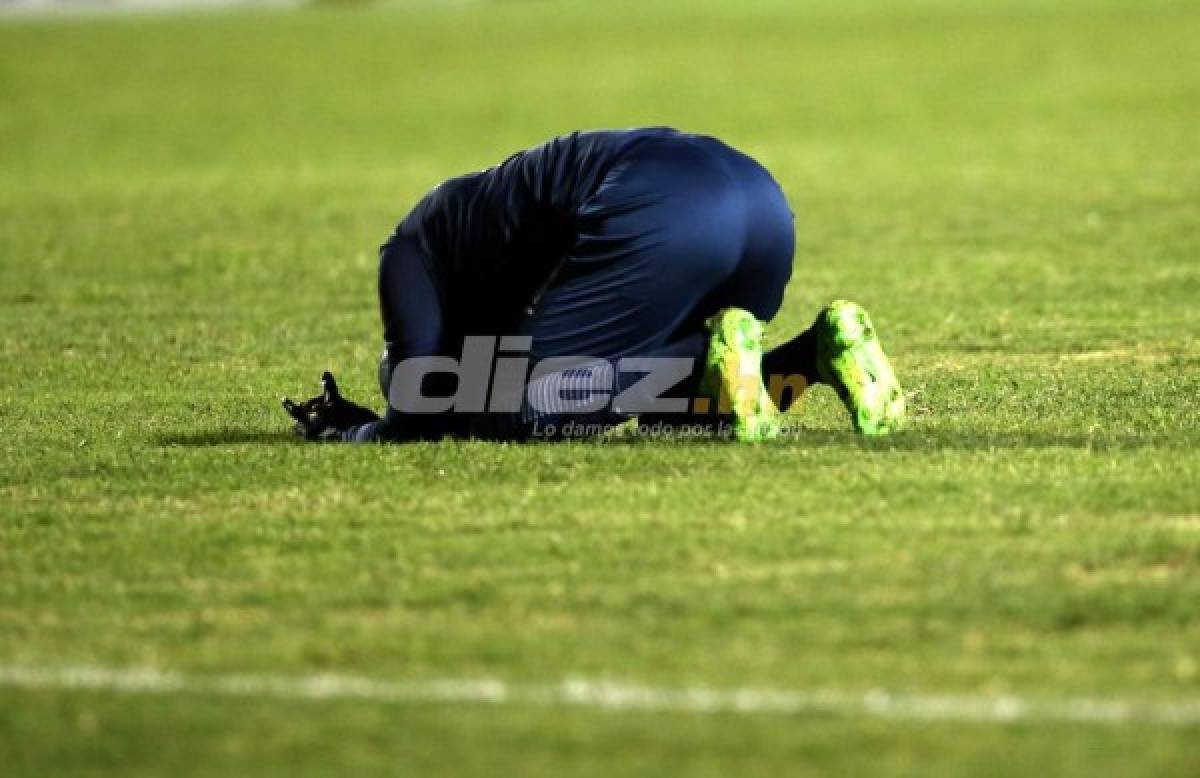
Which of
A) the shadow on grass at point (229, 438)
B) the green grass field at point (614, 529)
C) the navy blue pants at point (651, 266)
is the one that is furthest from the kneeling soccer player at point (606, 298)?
the shadow on grass at point (229, 438)

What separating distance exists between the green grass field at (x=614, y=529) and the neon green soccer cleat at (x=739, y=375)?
159mm

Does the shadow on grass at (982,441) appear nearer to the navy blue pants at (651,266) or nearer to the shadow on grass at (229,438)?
the navy blue pants at (651,266)

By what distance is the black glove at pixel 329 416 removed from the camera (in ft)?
A: 28.9

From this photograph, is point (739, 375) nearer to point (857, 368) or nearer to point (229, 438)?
point (857, 368)

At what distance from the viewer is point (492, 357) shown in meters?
8.46

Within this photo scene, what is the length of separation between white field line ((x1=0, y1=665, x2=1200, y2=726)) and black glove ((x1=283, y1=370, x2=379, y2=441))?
10.3 feet

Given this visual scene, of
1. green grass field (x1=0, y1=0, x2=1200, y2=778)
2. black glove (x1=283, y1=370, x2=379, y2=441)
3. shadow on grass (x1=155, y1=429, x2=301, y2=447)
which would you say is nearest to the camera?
green grass field (x1=0, y1=0, x2=1200, y2=778)

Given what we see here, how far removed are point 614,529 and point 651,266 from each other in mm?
1326

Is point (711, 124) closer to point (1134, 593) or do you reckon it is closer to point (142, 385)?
point (142, 385)

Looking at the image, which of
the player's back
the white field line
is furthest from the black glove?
the white field line

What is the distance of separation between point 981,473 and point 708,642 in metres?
2.26

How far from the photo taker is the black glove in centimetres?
882

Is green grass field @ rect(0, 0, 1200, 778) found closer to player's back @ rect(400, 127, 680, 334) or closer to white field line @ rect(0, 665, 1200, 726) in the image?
white field line @ rect(0, 665, 1200, 726)

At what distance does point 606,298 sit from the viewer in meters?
8.16
